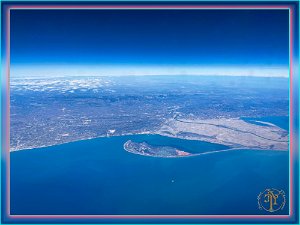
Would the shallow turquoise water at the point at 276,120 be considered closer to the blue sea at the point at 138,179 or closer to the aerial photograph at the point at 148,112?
the aerial photograph at the point at 148,112

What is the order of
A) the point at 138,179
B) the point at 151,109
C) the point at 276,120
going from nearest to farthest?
1. the point at 276,120
2. the point at 138,179
3. the point at 151,109

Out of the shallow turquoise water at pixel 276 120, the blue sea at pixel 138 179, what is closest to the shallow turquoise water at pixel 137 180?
the blue sea at pixel 138 179

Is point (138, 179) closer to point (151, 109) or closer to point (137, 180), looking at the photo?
point (137, 180)

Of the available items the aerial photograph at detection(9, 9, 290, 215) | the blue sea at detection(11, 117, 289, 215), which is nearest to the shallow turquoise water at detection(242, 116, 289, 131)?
the aerial photograph at detection(9, 9, 290, 215)

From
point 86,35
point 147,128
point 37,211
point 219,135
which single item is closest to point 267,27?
point 219,135

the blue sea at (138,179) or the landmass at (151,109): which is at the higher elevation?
the landmass at (151,109)

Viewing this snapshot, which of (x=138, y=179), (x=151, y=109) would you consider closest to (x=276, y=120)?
(x=151, y=109)

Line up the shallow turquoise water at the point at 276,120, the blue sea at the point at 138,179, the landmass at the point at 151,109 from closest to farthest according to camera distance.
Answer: the shallow turquoise water at the point at 276,120
the blue sea at the point at 138,179
the landmass at the point at 151,109

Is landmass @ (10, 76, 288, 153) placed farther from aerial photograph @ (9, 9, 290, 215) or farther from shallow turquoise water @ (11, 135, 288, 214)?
shallow turquoise water @ (11, 135, 288, 214)
